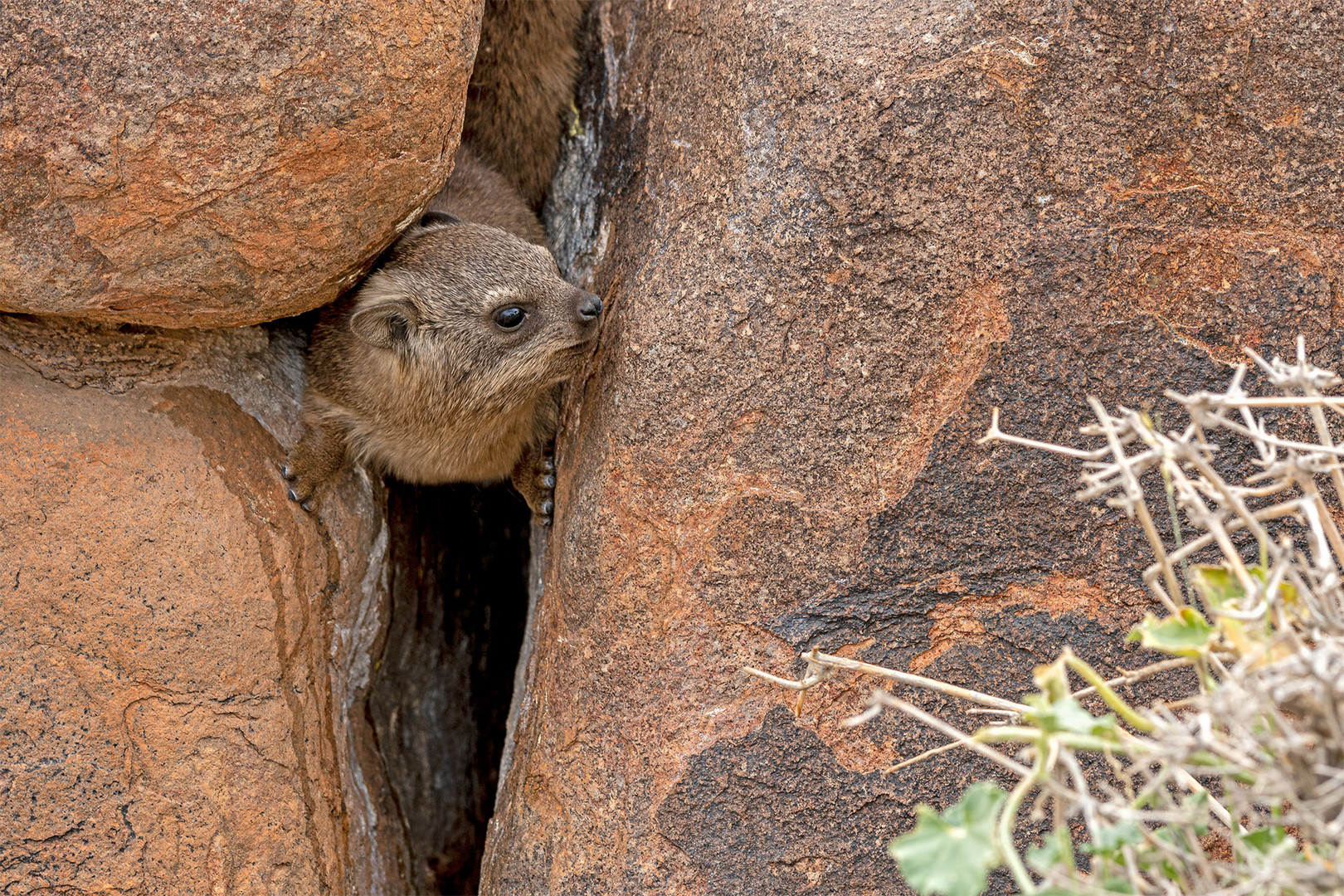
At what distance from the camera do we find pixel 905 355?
2732 mm

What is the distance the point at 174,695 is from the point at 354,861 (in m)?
0.77

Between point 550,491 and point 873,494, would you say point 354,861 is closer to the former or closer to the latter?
point 550,491

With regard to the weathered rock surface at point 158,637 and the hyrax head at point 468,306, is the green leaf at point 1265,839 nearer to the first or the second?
the hyrax head at point 468,306

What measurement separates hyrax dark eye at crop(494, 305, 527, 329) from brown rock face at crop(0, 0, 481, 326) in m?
0.54

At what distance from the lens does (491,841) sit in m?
3.23

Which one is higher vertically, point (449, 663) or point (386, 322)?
point (386, 322)

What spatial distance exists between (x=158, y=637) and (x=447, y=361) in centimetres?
117

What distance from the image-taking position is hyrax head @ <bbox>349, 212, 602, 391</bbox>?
3373 mm

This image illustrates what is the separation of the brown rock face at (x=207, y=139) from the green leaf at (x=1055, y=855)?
214 centimetres

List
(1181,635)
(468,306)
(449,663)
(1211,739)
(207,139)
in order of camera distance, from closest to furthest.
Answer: (1211,739)
(1181,635)
(207,139)
(468,306)
(449,663)

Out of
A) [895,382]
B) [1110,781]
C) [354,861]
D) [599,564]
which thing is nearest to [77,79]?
[599,564]

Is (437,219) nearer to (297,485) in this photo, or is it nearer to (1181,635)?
(297,485)

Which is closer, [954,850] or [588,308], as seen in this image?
[954,850]

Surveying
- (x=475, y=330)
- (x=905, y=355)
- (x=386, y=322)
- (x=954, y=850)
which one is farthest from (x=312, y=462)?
(x=954, y=850)
